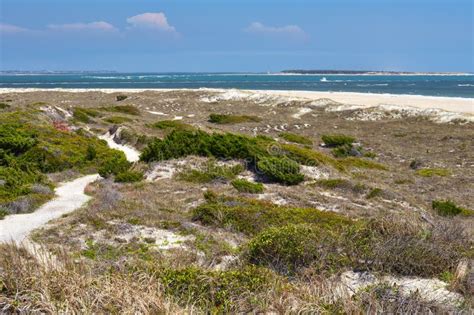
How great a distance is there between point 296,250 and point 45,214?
888 cm

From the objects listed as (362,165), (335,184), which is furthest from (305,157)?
(362,165)

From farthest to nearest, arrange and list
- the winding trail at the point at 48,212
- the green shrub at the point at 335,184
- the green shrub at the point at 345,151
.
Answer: the green shrub at the point at 345,151
the green shrub at the point at 335,184
the winding trail at the point at 48,212

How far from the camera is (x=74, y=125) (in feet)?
122

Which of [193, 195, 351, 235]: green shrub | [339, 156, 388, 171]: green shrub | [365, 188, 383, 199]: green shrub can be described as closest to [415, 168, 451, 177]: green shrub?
[339, 156, 388, 171]: green shrub

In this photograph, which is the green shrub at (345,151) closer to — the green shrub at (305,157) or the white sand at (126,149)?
the green shrub at (305,157)

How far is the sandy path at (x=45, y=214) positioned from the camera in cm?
1246

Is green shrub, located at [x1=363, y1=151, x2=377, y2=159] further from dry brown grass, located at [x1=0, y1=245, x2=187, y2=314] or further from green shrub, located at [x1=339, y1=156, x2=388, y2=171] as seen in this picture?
dry brown grass, located at [x1=0, y1=245, x2=187, y2=314]

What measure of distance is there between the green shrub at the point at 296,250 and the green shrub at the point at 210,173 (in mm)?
9895

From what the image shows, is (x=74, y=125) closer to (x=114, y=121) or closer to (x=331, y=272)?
(x=114, y=121)

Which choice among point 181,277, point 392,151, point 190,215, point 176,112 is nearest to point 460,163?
point 392,151

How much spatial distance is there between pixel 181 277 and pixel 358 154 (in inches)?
1035

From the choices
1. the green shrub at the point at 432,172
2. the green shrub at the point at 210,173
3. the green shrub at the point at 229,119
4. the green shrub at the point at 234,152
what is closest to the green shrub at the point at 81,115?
the green shrub at the point at 229,119

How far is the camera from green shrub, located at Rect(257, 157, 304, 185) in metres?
19.7

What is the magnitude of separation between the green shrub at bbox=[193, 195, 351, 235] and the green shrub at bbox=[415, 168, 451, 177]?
1289 cm
